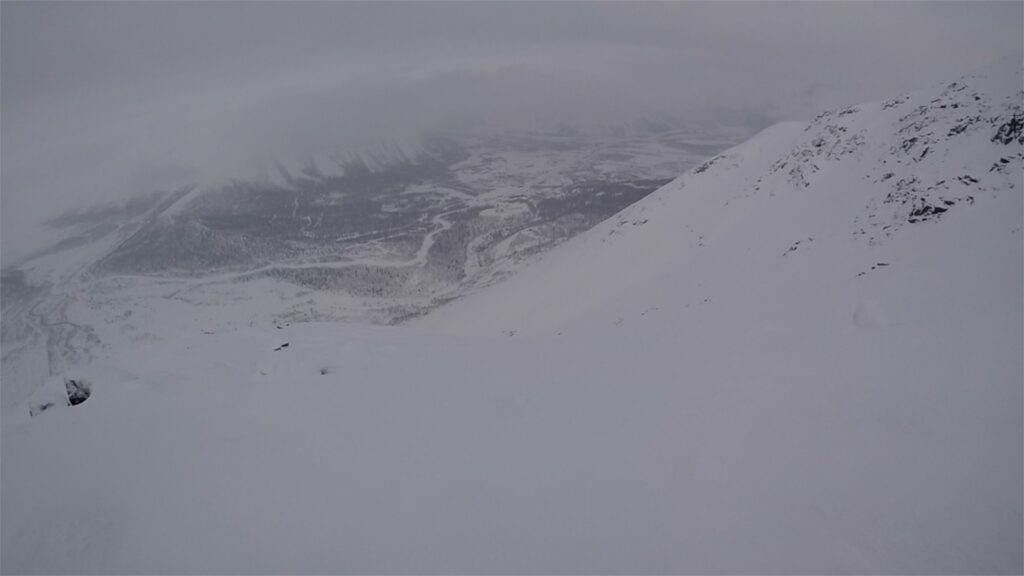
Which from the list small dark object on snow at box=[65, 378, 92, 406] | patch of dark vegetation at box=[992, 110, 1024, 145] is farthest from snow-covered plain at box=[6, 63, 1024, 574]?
patch of dark vegetation at box=[992, 110, 1024, 145]

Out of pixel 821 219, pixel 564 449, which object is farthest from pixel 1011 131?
pixel 564 449

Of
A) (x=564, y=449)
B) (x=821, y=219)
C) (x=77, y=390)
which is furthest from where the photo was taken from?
(x=821, y=219)

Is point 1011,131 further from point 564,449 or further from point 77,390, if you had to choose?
point 77,390

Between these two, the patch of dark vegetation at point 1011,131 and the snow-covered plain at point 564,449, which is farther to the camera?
the patch of dark vegetation at point 1011,131

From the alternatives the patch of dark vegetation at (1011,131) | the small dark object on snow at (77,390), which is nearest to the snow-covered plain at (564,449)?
the small dark object on snow at (77,390)

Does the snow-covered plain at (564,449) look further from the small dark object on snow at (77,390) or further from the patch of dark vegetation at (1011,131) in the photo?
the patch of dark vegetation at (1011,131)

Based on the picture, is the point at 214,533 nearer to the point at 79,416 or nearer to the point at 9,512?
the point at 9,512
